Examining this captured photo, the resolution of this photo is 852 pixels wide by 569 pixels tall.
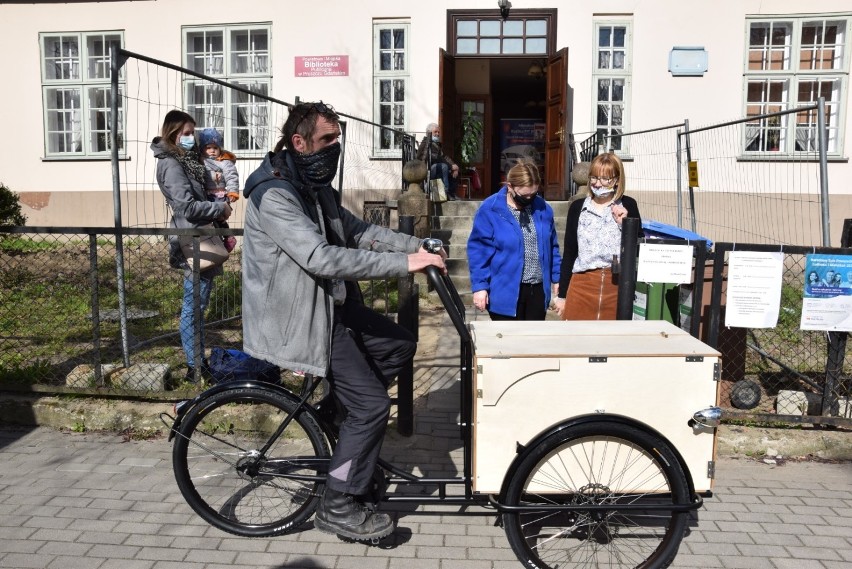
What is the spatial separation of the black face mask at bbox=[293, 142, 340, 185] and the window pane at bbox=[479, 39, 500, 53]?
10948 mm

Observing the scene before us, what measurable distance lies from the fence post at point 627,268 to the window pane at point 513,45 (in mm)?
9648

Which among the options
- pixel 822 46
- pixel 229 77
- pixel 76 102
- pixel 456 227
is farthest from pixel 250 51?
pixel 822 46

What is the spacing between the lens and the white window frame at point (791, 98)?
1288 centimetres

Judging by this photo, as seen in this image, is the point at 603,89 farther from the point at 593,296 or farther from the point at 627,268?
the point at 627,268

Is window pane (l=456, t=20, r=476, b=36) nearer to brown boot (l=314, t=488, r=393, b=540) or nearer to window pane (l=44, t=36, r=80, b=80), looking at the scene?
window pane (l=44, t=36, r=80, b=80)

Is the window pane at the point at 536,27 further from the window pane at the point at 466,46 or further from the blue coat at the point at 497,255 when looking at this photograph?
the blue coat at the point at 497,255

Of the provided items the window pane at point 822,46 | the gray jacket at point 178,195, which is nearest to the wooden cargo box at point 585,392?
the gray jacket at point 178,195

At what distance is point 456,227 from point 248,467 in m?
8.03

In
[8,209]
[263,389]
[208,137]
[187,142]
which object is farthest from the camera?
[8,209]

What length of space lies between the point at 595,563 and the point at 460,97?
1432cm

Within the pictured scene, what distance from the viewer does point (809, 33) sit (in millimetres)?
13195

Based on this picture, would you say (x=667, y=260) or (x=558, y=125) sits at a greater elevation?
(x=558, y=125)

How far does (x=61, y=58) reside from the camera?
1461 centimetres

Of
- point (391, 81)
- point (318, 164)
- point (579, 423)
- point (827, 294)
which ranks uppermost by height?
point (391, 81)
